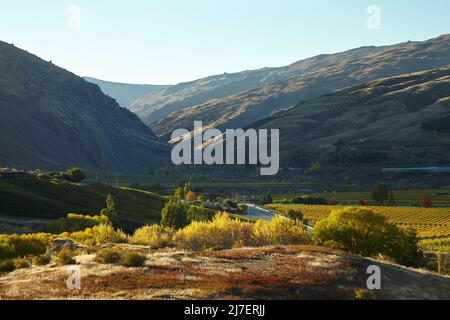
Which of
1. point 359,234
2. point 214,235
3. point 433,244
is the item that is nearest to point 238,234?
point 214,235

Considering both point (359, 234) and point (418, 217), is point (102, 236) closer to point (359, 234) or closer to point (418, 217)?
point (359, 234)

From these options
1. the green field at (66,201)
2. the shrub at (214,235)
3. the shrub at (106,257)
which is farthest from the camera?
the green field at (66,201)

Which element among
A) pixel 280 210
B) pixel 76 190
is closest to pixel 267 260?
pixel 76 190

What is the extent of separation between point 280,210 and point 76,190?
5591 cm

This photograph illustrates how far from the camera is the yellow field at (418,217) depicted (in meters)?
Answer: 103

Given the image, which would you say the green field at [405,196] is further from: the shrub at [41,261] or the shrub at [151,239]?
the shrub at [41,261]

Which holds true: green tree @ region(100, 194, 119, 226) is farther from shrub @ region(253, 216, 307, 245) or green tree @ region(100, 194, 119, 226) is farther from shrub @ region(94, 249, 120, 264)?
shrub @ region(94, 249, 120, 264)

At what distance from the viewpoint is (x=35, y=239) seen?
174ft

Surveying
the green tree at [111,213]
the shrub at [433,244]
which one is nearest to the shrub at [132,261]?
the green tree at [111,213]

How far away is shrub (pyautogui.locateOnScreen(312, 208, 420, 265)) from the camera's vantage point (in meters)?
51.0

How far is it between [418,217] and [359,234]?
78929 mm

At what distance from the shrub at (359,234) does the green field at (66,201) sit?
45633mm

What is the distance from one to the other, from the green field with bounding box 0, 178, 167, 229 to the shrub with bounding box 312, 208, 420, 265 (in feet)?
150
